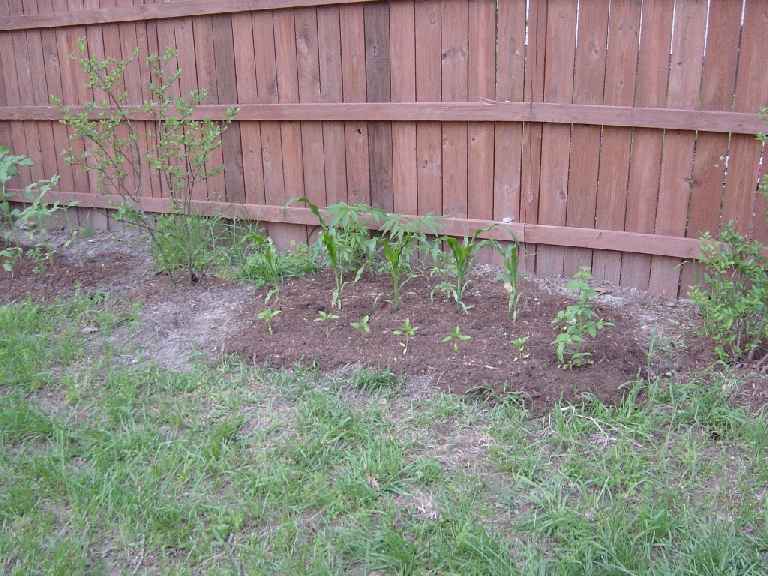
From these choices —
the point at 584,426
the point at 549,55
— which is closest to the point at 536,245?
the point at 549,55

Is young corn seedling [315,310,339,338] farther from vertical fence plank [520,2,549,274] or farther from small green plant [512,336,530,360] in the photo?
vertical fence plank [520,2,549,274]

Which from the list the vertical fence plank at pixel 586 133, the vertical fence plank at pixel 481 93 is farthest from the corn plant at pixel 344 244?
the vertical fence plank at pixel 586 133

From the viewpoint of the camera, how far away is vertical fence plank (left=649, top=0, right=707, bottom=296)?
3.95m

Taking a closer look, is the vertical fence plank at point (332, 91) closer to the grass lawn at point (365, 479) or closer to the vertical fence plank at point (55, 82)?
the grass lawn at point (365, 479)

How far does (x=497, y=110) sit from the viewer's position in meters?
4.50

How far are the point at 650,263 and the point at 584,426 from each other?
65.6 inches

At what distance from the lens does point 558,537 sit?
2547 mm

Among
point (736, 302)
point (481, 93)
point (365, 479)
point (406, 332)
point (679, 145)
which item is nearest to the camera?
point (365, 479)

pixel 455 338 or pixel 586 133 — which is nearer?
pixel 455 338

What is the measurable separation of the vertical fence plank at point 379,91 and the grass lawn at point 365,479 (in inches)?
71.3

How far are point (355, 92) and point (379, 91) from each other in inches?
7.4

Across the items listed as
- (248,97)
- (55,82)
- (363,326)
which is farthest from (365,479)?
(55,82)

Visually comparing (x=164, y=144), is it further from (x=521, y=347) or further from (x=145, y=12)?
(x=521, y=347)

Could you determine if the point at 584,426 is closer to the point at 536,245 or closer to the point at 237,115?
the point at 536,245
